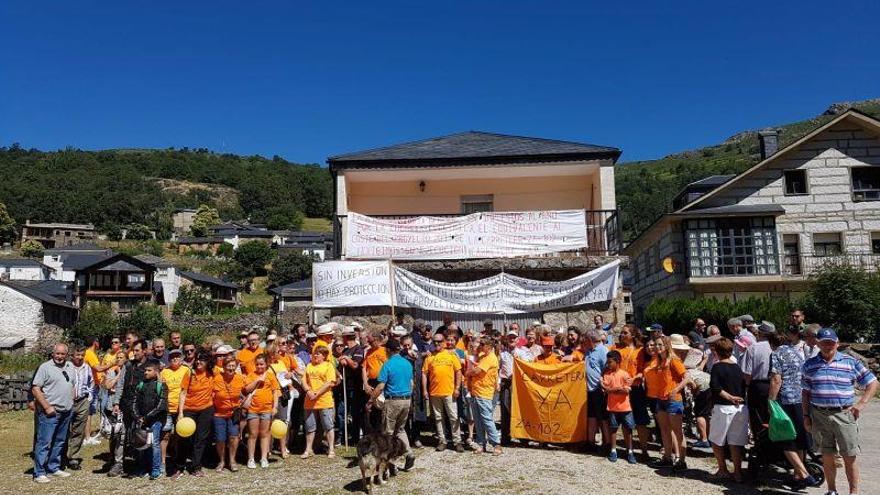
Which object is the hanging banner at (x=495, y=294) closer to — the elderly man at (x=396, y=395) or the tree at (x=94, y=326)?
the elderly man at (x=396, y=395)

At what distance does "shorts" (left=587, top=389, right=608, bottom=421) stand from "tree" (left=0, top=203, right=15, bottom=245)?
102 metres

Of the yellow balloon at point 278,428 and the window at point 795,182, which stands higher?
the window at point 795,182

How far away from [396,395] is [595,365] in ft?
9.92

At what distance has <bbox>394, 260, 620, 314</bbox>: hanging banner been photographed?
13750 millimetres

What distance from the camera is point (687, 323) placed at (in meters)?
21.0

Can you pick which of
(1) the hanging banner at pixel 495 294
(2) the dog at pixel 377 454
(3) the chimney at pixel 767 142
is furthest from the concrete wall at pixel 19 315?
(3) the chimney at pixel 767 142

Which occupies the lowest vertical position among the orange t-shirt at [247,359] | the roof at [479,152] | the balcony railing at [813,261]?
the orange t-shirt at [247,359]

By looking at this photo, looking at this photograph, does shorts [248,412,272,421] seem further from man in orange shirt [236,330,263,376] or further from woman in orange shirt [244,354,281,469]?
man in orange shirt [236,330,263,376]

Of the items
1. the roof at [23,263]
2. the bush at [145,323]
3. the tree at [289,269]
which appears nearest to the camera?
the bush at [145,323]

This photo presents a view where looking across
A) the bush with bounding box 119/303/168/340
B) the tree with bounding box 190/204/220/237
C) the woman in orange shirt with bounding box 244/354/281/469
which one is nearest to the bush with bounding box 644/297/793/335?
the woman in orange shirt with bounding box 244/354/281/469

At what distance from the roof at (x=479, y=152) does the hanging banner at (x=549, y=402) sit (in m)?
7.47

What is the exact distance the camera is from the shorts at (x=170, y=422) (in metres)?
7.55

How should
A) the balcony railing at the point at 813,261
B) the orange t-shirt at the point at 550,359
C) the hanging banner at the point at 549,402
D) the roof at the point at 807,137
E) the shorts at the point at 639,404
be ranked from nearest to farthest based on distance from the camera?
the shorts at the point at 639,404, the hanging banner at the point at 549,402, the orange t-shirt at the point at 550,359, the balcony railing at the point at 813,261, the roof at the point at 807,137

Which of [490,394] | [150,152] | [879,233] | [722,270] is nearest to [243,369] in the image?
[490,394]
